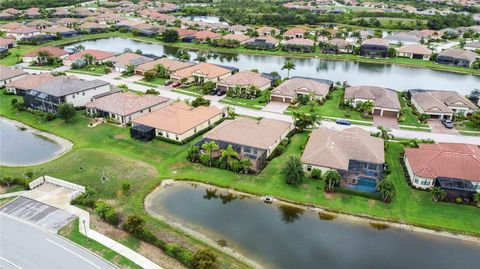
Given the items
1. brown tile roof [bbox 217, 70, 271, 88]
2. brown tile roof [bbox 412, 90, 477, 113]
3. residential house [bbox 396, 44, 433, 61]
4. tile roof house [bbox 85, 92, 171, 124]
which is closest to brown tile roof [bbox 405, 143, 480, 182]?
brown tile roof [bbox 412, 90, 477, 113]

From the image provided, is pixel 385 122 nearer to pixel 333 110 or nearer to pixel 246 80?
pixel 333 110

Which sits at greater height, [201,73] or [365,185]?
[201,73]

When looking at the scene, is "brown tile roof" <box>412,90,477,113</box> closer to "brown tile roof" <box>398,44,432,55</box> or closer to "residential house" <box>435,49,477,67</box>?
"residential house" <box>435,49,477,67</box>

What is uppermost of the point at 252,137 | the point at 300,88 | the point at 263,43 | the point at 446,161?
the point at 263,43

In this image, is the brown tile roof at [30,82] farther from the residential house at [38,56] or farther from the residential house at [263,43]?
the residential house at [263,43]

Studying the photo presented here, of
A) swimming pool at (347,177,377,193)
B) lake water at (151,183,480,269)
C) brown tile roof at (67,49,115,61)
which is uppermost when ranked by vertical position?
brown tile roof at (67,49,115,61)

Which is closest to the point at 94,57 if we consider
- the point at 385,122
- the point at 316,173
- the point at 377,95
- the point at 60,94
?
the point at 60,94
